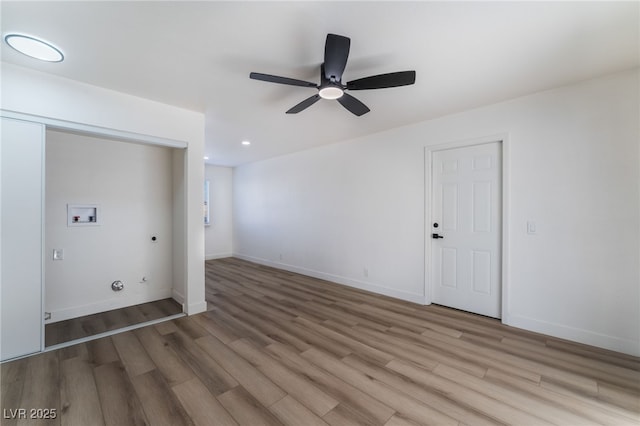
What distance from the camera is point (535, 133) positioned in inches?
115

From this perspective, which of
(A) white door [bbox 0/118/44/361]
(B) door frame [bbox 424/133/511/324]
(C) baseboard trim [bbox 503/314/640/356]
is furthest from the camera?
(B) door frame [bbox 424/133/511/324]

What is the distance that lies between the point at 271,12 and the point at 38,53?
2015 mm

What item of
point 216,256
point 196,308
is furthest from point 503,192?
point 216,256

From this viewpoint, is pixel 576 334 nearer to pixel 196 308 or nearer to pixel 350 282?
pixel 350 282

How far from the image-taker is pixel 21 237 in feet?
7.88

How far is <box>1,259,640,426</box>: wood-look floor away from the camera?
1.75 metres

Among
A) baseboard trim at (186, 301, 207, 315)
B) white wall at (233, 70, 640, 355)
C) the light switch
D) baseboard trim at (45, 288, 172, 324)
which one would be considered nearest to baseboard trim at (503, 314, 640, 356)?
white wall at (233, 70, 640, 355)

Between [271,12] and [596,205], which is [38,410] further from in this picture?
[596,205]

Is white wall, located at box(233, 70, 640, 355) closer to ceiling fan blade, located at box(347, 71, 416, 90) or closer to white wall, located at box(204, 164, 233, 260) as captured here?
ceiling fan blade, located at box(347, 71, 416, 90)

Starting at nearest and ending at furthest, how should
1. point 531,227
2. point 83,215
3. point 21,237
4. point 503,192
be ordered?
point 21,237 < point 531,227 < point 503,192 < point 83,215

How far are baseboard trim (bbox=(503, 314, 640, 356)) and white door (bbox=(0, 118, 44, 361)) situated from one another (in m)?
4.99

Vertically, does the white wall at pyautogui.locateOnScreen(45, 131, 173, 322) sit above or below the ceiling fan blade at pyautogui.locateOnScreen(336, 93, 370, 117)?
below

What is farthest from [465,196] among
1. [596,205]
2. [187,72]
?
[187,72]

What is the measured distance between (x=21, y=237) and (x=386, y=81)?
357 cm
